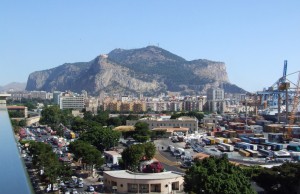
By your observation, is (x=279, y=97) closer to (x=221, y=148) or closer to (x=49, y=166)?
(x=221, y=148)

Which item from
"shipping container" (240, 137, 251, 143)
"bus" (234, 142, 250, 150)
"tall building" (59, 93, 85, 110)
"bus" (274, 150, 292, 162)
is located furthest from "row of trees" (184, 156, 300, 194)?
"tall building" (59, 93, 85, 110)

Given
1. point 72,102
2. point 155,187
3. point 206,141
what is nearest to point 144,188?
point 155,187

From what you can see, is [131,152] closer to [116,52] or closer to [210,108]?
[210,108]

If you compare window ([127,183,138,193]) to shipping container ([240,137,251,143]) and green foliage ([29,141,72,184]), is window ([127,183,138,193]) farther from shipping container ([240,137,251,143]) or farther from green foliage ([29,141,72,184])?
shipping container ([240,137,251,143])

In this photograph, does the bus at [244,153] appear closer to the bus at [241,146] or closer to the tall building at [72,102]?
the bus at [241,146]

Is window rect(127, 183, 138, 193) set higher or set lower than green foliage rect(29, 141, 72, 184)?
lower

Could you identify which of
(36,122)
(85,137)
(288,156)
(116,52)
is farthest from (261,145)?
(116,52)

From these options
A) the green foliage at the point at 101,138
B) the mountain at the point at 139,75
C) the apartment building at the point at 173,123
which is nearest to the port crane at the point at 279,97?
the apartment building at the point at 173,123
